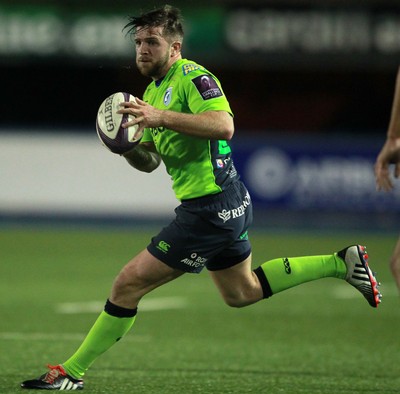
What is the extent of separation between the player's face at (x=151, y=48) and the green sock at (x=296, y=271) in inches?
62.6

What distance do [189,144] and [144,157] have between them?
0.46 m

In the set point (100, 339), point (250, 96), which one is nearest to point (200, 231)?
point (100, 339)

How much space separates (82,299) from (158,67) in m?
4.94

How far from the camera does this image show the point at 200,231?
6.61 metres

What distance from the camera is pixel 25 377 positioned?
7.07m

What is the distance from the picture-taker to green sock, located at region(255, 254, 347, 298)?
283 inches

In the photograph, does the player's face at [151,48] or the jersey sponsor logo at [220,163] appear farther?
the jersey sponsor logo at [220,163]

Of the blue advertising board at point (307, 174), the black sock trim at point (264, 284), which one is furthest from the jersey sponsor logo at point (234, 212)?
the blue advertising board at point (307, 174)

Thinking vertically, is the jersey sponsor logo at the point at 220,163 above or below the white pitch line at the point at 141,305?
above

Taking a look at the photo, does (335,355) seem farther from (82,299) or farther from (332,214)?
(332,214)

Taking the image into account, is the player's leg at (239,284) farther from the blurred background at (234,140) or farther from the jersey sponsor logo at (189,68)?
the blurred background at (234,140)

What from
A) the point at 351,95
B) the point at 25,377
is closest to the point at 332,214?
the point at 351,95

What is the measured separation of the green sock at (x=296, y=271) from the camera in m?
7.19

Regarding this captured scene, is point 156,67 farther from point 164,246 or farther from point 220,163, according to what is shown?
point 164,246
